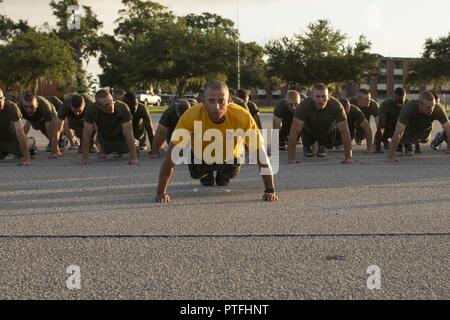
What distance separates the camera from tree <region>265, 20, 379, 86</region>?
176 ft

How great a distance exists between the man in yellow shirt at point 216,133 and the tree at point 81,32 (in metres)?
61.2

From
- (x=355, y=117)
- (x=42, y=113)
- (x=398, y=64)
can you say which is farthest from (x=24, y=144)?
(x=398, y=64)

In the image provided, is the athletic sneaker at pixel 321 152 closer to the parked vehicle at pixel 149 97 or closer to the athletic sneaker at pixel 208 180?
the athletic sneaker at pixel 208 180

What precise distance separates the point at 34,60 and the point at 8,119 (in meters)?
39.7

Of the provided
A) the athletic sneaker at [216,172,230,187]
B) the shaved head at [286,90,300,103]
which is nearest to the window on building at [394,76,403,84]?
the shaved head at [286,90,300,103]

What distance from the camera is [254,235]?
204 inches

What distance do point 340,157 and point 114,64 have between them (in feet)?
178

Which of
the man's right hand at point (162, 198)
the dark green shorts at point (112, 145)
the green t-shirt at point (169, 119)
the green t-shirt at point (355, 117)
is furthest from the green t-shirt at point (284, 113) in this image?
the man's right hand at point (162, 198)

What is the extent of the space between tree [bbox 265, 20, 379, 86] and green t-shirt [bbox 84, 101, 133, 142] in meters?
43.6

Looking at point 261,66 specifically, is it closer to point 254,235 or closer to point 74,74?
point 74,74

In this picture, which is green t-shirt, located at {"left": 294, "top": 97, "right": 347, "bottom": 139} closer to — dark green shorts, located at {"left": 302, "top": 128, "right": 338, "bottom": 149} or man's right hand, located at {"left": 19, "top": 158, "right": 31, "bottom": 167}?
dark green shorts, located at {"left": 302, "top": 128, "right": 338, "bottom": 149}

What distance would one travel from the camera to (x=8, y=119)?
35.4 feet

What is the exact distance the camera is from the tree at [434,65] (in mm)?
54344

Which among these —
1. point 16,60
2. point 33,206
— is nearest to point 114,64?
point 16,60
